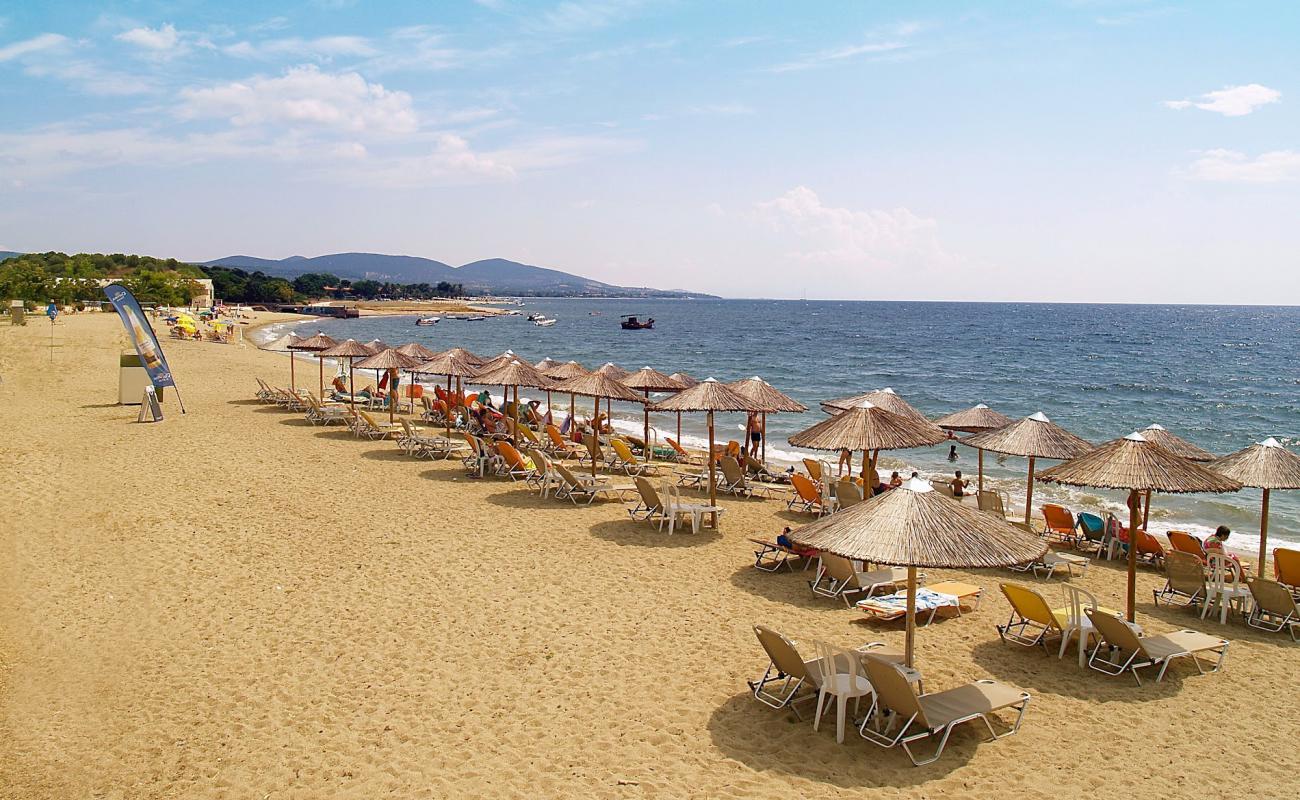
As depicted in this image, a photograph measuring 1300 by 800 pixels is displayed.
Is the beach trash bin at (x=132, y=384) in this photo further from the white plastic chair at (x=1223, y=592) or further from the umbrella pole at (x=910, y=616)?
the white plastic chair at (x=1223, y=592)

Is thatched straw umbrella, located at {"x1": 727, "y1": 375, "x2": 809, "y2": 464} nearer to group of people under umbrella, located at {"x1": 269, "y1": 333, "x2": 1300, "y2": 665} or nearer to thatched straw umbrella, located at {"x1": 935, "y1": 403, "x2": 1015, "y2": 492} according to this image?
group of people under umbrella, located at {"x1": 269, "y1": 333, "x2": 1300, "y2": 665}

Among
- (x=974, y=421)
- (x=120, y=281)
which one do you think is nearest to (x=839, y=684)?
(x=974, y=421)

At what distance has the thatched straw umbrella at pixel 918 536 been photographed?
209 inches

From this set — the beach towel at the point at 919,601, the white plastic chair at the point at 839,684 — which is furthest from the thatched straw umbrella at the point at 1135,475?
the white plastic chair at the point at 839,684

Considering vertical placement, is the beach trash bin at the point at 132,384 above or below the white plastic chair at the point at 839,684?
above

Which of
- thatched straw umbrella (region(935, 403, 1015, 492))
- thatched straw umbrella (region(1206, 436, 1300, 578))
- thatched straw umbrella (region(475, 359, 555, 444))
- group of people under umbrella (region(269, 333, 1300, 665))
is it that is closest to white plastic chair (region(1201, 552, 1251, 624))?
group of people under umbrella (region(269, 333, 1300, 665))

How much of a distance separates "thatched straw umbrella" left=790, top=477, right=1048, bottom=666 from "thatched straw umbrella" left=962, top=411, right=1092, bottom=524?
4757 mm

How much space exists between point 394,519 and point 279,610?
3.18 metres

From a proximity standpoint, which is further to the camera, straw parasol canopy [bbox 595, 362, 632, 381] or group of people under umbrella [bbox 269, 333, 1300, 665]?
straw parasol canopy [bbox 595, 362, 632, 381]

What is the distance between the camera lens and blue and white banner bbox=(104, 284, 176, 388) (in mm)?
18391

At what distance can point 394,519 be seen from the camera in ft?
34.8

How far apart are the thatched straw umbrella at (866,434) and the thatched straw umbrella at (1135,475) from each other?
1953mm

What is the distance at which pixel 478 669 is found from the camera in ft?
20.7

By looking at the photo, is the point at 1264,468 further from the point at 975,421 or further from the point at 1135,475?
the point at 975,421
